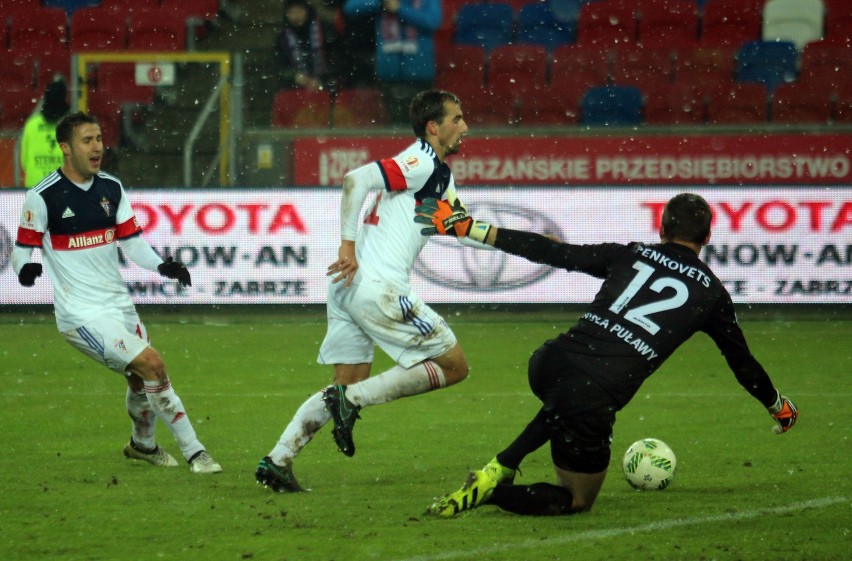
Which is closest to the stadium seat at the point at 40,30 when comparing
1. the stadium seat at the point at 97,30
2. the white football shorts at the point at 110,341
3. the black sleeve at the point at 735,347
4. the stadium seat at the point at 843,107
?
the stadium seat at the point at 97,30

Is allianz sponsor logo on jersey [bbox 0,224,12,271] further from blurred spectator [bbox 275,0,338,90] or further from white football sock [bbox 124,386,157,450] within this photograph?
white football sock [bbox 124,386,157,450]

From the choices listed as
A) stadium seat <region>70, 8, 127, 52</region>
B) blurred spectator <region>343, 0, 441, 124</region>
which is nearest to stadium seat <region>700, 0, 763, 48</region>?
blurred spectator <region>343, 0, 441, 124</region>

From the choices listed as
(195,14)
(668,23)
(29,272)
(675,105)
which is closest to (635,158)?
(675,105)

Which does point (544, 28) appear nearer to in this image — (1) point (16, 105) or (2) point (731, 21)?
(2) point (731, 21)

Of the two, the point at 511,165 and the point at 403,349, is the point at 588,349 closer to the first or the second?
the point at 403,349

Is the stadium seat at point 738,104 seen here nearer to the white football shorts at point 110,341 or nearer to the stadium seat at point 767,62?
the stadium seat at point 767,62

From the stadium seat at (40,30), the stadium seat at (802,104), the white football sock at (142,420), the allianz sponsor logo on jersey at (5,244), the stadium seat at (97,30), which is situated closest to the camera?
the white football sock at (142,420)

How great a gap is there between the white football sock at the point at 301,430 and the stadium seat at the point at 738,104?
36.3 feet

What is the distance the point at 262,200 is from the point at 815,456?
7.70m

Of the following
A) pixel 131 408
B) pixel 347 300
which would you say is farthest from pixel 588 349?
pixel 131 408

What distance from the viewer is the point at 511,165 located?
595 inches

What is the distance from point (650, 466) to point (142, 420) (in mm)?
2617

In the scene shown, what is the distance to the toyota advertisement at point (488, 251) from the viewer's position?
43.4ft

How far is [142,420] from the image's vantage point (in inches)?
279
